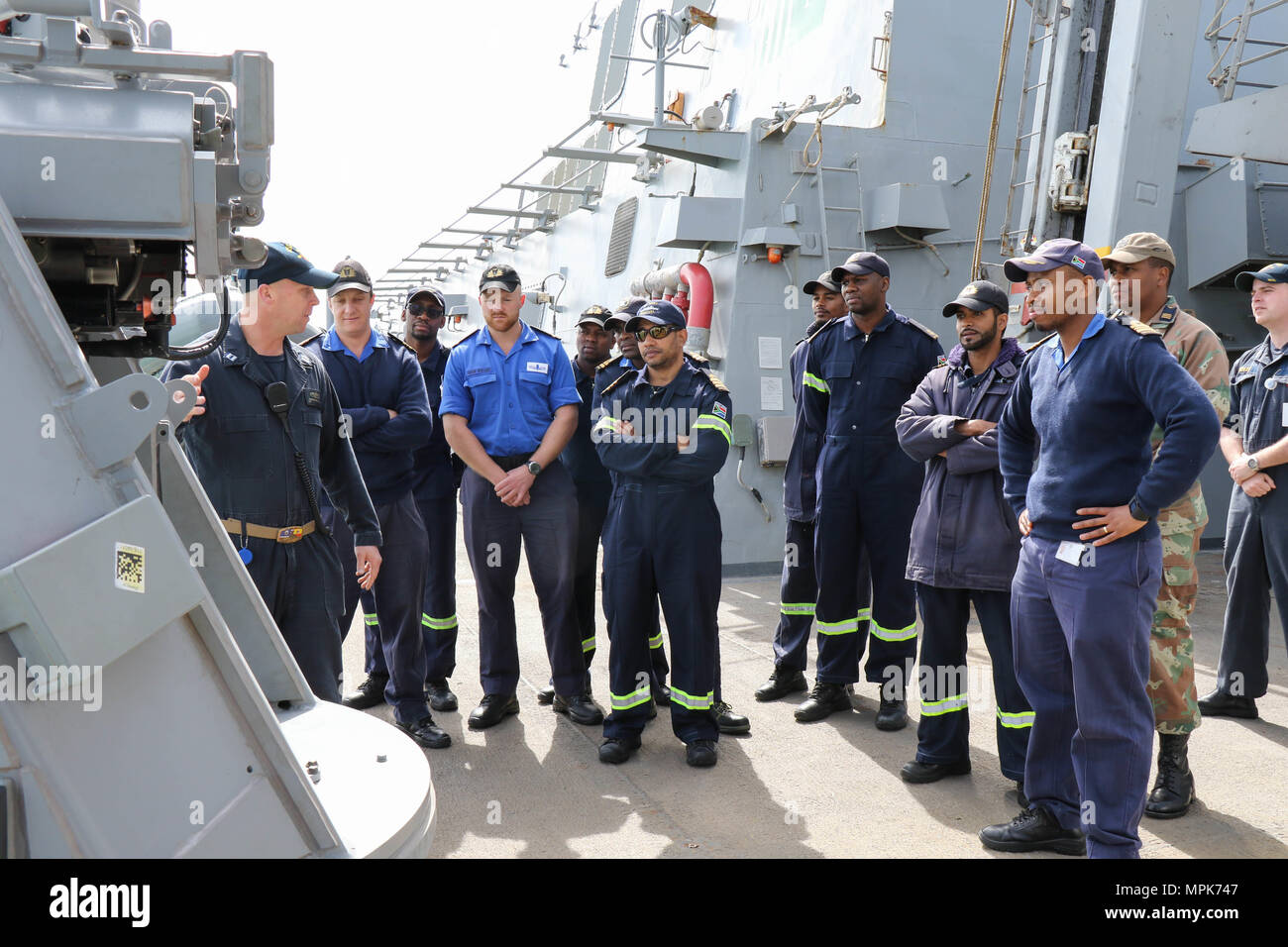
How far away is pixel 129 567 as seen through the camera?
119cm

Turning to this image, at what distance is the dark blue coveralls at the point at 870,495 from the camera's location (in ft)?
14.2

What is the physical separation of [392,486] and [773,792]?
1.97 m

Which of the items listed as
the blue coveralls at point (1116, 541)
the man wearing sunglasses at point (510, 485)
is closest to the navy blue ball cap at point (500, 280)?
the man wearing sunglasses at point (510, 485)

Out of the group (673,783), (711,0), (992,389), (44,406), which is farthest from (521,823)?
(711,0)

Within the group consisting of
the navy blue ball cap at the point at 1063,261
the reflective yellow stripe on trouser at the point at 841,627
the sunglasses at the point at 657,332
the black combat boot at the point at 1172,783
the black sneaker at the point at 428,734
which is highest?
the navy blue ball cap at the point at 1063,261

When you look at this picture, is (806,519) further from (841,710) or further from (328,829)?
(328,829)

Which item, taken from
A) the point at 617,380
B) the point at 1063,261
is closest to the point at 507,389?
the point at 617,380

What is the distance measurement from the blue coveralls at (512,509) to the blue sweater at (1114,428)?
6.87 feet

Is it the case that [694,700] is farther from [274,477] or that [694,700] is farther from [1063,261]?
[1063,261]

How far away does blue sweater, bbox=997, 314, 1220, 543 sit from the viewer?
2.55 metres

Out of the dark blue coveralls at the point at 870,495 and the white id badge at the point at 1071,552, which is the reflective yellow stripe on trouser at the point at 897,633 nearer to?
the dark blue coveralls at the point at 870,495

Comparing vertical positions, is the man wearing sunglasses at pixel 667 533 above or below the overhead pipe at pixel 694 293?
below

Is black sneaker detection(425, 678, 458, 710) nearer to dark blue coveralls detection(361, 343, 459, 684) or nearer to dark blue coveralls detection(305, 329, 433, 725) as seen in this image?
dark blue coveralls detection(361, 343, 459, 684)

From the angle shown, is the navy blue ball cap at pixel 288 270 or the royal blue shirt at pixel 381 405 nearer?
the navy blue ball cap at pixel 288 270
